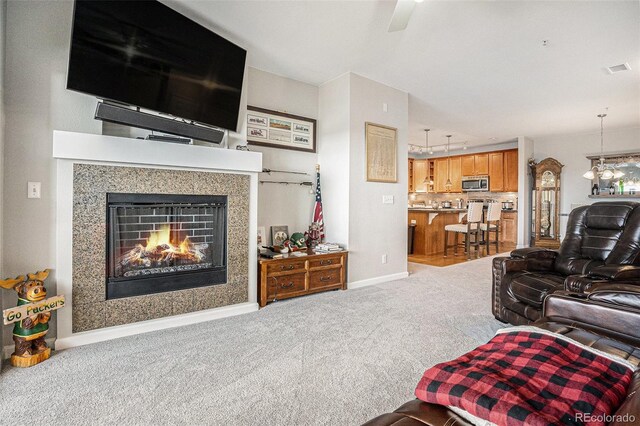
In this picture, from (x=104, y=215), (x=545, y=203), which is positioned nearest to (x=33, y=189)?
(x=104, y=215)

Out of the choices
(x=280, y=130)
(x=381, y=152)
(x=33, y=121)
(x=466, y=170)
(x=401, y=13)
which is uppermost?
(x=401, y=13)

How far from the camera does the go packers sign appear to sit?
1.99 meters

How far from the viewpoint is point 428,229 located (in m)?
6.73

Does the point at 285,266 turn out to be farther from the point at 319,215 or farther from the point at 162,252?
the point at 162,252

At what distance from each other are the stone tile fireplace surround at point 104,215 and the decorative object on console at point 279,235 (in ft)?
2.75

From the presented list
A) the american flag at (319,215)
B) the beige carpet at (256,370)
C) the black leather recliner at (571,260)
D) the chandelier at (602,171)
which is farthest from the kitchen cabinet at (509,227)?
the american flag at (319,215)

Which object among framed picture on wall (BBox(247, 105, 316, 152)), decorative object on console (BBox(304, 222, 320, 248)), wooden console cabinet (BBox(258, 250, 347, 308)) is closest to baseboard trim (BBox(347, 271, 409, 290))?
wooden console cabinet (BBox(258, 250, 347, 308))

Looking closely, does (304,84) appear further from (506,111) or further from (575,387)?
(575,387)

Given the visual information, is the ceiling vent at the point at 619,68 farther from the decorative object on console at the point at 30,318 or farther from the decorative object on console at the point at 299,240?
the decorative object on console at the point at 30,318

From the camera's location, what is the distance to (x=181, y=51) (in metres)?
2.60

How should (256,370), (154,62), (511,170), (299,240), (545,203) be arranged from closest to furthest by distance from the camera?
1. (256,370)
2. (154,62)
3. (299,240)
4. (545,203)
5. (511,170)

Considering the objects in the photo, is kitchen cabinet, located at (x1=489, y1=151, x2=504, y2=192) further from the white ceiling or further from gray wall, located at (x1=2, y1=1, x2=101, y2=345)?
gray wall, located at (x1=2, y1=1, x2=101, y2=345)

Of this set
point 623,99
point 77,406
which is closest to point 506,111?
point 623,99

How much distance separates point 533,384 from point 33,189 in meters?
3.16
